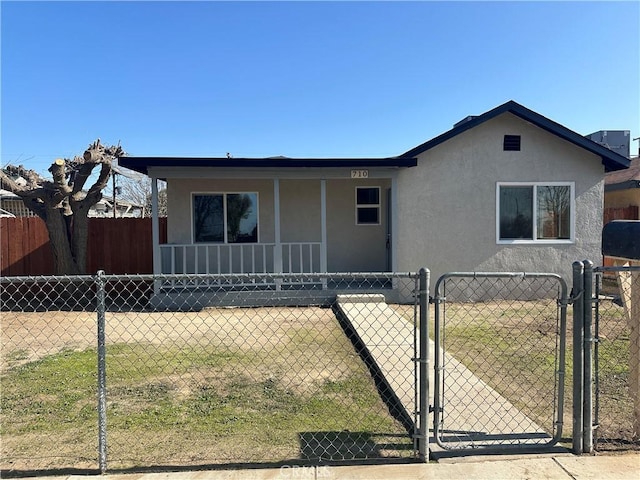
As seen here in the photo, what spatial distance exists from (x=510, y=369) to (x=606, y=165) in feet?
26.1

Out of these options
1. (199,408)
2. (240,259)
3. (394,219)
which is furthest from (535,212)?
(199,408)

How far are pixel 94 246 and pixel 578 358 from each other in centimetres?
1216

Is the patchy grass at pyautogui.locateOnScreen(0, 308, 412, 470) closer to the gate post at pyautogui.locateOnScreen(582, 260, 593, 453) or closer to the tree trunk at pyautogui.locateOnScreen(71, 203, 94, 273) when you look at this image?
the gate post at pyautogui.locateOnScreen(582, 260, 593, 453)

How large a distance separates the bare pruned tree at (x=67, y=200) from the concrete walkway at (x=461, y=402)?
7641mm

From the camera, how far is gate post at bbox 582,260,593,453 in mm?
3195

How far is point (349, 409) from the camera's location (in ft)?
13.9

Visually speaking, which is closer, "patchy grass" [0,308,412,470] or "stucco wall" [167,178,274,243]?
"patchy grass" [0,308,412,470]

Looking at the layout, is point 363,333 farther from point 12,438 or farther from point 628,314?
point 12,438

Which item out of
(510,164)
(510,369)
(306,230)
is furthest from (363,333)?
(510,164)

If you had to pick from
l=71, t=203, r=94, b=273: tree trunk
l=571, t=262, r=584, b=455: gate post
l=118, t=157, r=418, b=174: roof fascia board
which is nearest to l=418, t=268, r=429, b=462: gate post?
l=571, t=262, r=584, b=455: gate post

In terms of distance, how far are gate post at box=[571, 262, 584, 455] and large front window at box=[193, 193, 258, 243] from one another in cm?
924

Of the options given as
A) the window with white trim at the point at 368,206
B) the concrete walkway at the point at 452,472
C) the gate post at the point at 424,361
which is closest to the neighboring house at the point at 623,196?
the window with white trim at the point at 368,206

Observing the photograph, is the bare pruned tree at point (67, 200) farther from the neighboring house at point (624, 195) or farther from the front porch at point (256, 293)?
the neighboring house at point (624, 195)

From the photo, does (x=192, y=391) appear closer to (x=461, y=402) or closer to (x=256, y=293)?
(x=461, y=402)
